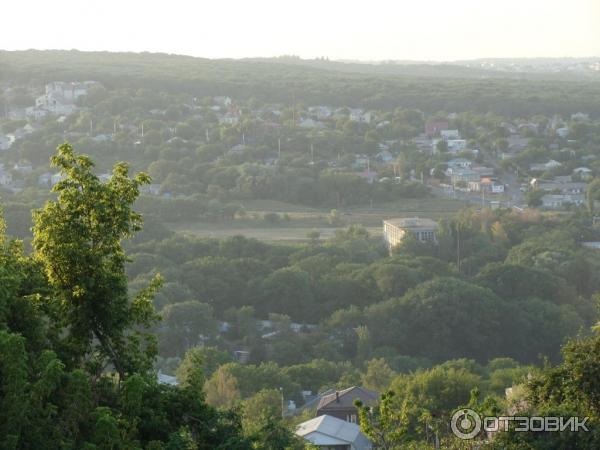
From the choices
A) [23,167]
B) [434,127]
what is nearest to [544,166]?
[434,127]

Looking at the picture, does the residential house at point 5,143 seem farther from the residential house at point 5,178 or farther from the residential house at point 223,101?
the residential house at point 223,101

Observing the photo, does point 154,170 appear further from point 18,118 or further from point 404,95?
point 404,95

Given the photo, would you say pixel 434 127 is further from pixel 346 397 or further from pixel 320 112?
pixel 346 397

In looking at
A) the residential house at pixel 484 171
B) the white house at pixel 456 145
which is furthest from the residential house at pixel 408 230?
the white house at pixel 456 145

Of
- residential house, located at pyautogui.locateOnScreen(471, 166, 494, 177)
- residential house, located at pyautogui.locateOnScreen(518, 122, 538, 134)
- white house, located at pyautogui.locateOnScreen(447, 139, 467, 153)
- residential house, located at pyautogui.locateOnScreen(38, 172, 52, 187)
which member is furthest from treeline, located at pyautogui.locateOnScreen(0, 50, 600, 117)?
residential house, located at pyautogui.locateOnScreen(38, 172, 52, 187)

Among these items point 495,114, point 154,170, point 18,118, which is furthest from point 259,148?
point 495,114

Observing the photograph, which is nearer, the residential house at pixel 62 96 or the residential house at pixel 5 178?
the residential house at pixel 5 178
